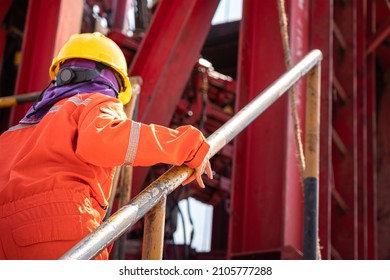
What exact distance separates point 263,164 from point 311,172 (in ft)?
2.54

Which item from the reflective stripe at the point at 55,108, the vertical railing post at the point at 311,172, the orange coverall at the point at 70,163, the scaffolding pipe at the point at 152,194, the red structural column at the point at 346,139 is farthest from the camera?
the red structural column at the point at 346,139

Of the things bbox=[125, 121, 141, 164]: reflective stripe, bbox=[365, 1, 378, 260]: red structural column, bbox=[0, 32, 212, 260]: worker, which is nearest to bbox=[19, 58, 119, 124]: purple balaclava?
bbox=[0, 32, 212, 260]: worker

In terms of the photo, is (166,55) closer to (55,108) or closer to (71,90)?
(71,90)

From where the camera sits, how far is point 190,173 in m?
2.96

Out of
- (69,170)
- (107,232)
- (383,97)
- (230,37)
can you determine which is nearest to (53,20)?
(69,170)

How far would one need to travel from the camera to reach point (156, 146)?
2.86m

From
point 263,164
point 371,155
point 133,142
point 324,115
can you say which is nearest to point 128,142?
point 133,142

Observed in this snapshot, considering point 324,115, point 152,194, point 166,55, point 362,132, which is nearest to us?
point 152,194

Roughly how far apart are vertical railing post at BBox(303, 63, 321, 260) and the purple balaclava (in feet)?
4.42

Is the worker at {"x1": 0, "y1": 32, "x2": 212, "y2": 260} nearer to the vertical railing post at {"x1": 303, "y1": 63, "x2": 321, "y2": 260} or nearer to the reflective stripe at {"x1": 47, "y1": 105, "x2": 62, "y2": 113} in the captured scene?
the reflective stripe at {"x1": 47, "y1": 105, "x2": 62, "y2": 113}

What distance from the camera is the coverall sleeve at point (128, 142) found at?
2.83m

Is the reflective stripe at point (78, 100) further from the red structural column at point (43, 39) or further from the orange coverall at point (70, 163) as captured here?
the red structural column at point (43, 39)

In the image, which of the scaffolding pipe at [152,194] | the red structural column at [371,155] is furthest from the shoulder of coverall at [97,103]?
the red structural column at [371,155]

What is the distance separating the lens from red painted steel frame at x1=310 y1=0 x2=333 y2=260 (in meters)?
5.33
